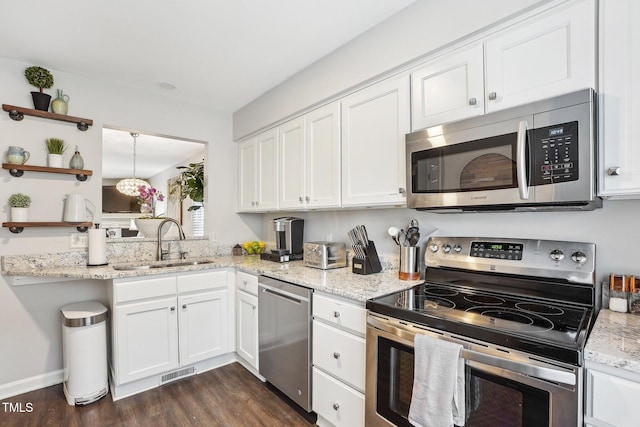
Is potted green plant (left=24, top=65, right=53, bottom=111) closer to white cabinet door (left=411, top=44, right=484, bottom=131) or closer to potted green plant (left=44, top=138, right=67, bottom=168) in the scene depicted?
potted green plant (left=44, top=138, right=67, bottom=168)

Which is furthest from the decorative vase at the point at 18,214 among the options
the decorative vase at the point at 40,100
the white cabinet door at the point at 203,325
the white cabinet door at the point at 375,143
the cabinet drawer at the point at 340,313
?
the white cabinet door at the point at 375,143

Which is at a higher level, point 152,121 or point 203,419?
point 152,121

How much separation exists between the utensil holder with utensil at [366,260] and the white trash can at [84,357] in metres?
1.85

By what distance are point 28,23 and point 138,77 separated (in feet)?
2.51

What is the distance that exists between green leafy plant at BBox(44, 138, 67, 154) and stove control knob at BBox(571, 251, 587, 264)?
3399mm

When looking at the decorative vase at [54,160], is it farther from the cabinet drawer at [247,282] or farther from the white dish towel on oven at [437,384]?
the white dish towel on oven at [437,384]

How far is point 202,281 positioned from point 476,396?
2.10m

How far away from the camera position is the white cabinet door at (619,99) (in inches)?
45.2

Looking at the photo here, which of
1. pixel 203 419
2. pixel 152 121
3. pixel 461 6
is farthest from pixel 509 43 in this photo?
pixel 152 121

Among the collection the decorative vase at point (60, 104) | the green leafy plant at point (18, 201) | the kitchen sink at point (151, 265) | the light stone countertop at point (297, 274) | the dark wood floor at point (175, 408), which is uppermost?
the decorative vase at point (60, 104)

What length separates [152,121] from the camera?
302 centimetres

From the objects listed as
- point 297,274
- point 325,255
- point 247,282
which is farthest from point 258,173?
point 297,274

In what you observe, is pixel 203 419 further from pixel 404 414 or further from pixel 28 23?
pixel 28 23

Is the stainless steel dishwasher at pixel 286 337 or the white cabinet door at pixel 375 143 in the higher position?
the white cabinet door at pixel 375 143
